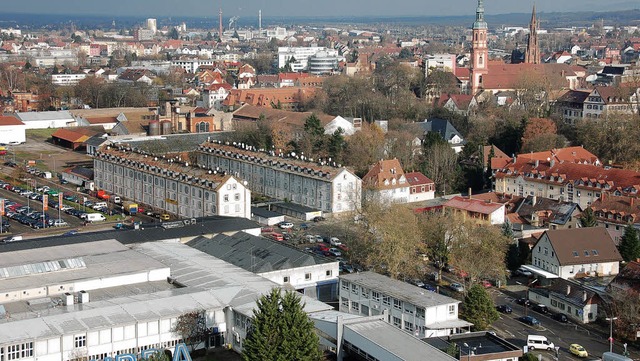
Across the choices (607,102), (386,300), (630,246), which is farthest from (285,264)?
(607,102)

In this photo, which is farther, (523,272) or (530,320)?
(523,272)

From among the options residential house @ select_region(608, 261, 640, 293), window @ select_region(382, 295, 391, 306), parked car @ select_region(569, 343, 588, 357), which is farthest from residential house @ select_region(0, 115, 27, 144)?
parked car @ select_region(569, 343, 588, 357)

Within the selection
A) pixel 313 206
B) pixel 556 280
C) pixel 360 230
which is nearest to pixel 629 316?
pixel 556 280

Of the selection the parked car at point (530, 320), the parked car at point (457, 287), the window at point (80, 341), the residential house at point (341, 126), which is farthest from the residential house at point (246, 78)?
the window at point (80, 341)

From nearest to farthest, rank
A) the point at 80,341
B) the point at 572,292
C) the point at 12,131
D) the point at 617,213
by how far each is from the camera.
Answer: the point at 80,341, the point at 572,292, the point at 617,213, the point at 12,131

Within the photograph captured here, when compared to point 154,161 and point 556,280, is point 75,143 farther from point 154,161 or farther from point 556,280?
point 556,280

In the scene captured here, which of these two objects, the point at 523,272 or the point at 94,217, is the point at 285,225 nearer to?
the point at 94,217
